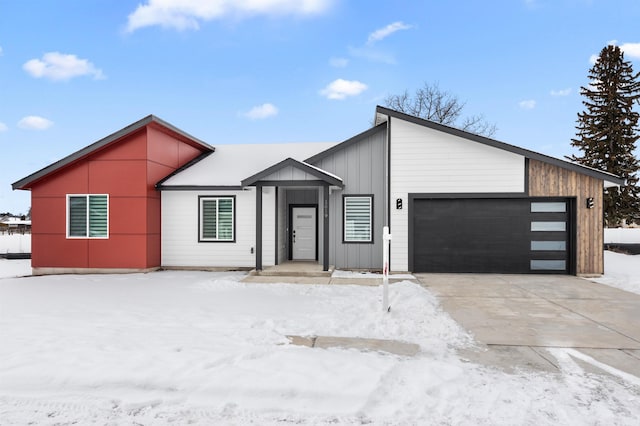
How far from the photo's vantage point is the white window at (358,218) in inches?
423

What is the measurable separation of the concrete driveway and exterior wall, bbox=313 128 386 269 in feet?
6.56

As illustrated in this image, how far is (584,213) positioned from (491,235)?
8.59ft

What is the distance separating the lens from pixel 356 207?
1078cm

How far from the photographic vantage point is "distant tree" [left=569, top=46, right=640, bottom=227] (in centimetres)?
2342

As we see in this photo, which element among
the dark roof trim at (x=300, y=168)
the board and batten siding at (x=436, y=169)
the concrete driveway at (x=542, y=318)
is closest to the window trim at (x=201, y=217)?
the dark roof trim at (x=300, y=168)

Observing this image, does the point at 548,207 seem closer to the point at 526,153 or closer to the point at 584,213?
the point at 584,213

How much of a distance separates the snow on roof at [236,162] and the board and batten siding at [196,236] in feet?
1.40

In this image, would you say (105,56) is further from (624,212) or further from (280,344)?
(624,212)

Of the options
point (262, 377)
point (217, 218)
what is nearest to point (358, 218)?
point (217, 218)

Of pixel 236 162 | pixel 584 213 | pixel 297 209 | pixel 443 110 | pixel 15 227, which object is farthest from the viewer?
pixel 15 227

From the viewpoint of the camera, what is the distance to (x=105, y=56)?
18891mm

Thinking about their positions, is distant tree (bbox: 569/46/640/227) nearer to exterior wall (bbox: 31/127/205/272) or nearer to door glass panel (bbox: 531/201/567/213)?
door glass panel (bbox: 531/201/567/213)

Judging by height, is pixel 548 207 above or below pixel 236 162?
below

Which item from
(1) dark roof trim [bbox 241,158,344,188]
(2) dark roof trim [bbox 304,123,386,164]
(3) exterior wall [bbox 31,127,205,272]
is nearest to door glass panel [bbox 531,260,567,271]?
(2) dark roof trim [bbox 304,123,386,164]
